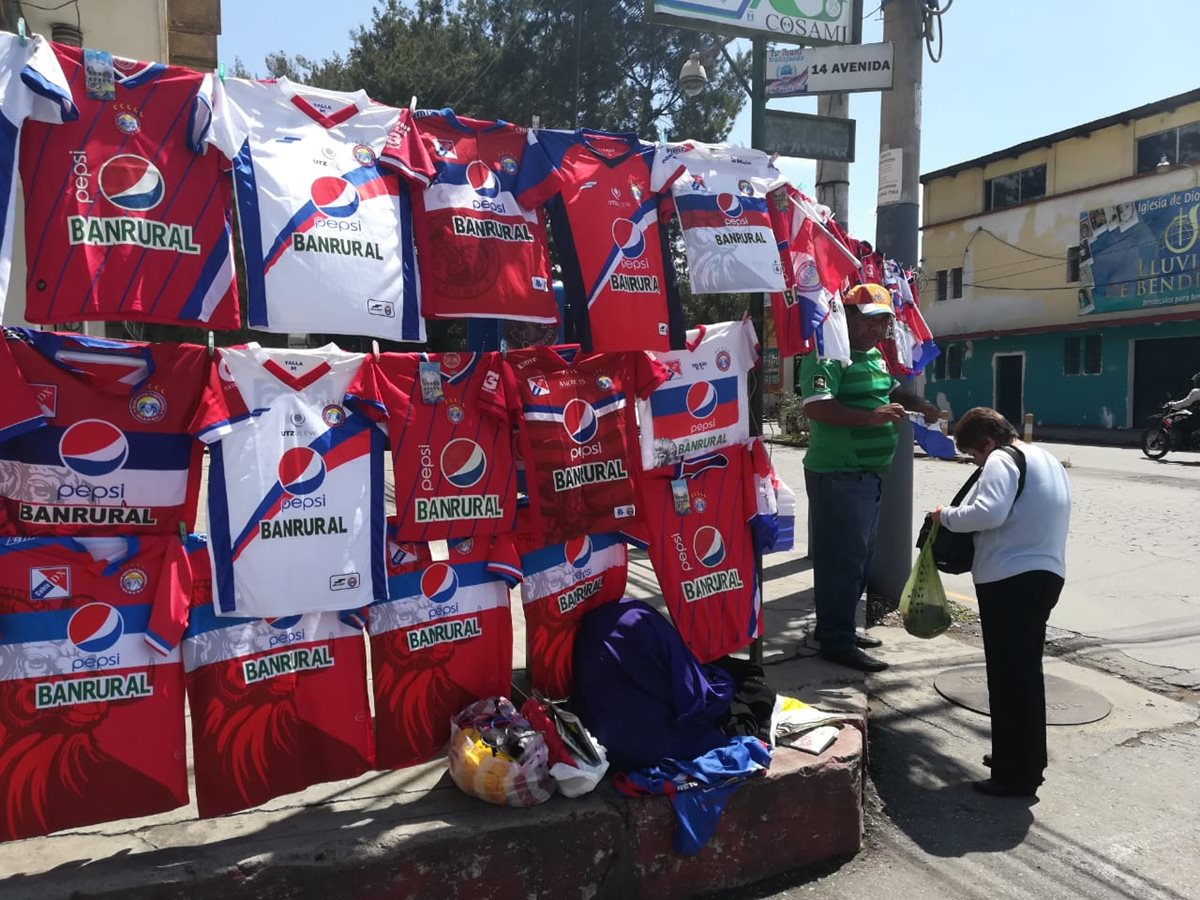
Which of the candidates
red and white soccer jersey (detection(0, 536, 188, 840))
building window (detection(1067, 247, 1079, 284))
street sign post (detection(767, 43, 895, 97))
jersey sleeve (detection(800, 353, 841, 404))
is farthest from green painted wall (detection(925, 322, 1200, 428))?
red and white soccer jersey (detection(0, 536, 188, 840))

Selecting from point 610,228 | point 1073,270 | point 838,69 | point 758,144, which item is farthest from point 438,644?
point 1073,270

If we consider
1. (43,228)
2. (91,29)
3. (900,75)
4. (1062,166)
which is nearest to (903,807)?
(43,228)

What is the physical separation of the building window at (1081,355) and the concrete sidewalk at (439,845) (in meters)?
26.8

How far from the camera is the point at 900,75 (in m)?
6.62

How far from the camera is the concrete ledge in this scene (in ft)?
8.73

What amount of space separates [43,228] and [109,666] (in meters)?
1.36

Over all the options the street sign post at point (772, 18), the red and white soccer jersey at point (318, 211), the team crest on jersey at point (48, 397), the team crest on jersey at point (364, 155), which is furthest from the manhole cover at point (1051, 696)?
the team crest on jersey at point (48, 397)

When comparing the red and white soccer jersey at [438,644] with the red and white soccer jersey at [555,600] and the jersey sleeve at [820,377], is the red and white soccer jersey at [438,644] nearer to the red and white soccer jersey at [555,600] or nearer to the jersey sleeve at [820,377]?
the red and white soccer jersey at [555,600]

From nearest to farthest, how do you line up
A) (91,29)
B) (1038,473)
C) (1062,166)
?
Answer: 1. (1038,473)
2. (91,29)
3. (1062,166)

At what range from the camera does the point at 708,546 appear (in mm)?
4117

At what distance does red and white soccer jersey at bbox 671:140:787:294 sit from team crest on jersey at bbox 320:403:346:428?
1.68 metres

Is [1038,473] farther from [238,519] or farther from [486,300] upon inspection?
[238,519]

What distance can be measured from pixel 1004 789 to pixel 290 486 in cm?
327

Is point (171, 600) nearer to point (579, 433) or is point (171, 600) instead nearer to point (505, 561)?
point (505, 561)
